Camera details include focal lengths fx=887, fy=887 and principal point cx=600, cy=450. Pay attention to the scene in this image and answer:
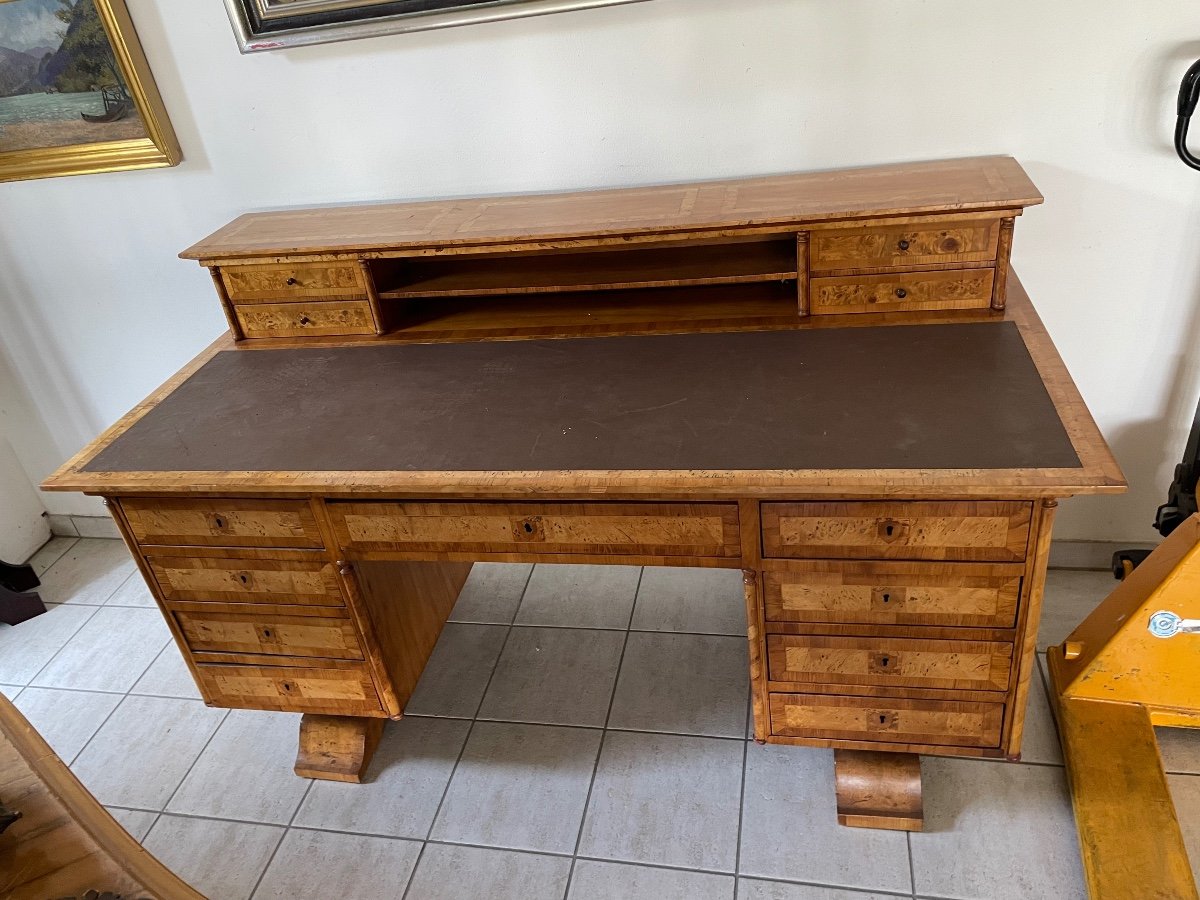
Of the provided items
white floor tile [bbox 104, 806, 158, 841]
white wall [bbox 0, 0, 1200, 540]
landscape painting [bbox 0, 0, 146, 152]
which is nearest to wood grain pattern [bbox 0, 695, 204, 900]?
white floor tile [bbox 104, 806, 158, 841]

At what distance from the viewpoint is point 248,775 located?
2.09m

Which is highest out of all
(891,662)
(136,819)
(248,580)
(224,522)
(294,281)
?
(294,281)

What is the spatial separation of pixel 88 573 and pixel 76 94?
58.3 inches

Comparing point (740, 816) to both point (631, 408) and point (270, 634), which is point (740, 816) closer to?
point (631, 408)

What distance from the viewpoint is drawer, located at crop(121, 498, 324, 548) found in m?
1.62

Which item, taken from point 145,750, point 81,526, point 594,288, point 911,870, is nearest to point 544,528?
point 594,288

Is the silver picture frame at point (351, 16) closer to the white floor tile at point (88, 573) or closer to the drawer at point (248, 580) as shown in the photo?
the drawer at point (248, 580)

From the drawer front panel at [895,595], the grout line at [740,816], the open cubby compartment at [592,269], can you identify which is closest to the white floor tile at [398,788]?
the grout line at [740,816]

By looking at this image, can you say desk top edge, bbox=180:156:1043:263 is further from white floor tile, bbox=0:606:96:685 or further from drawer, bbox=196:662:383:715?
white floor tile, bbox=0:606:96:685

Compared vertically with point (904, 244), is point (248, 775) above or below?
below

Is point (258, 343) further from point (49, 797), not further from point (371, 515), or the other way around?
point (49, 797)

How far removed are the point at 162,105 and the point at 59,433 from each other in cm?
120

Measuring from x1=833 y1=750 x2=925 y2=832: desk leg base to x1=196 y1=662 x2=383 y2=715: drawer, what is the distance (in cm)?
99

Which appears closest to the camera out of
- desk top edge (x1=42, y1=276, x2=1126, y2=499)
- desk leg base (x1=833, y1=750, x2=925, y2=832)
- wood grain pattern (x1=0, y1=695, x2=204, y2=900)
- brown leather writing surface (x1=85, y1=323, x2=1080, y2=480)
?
wood grain pattern (x1=0, y1=695, x2=204, y2=900)
